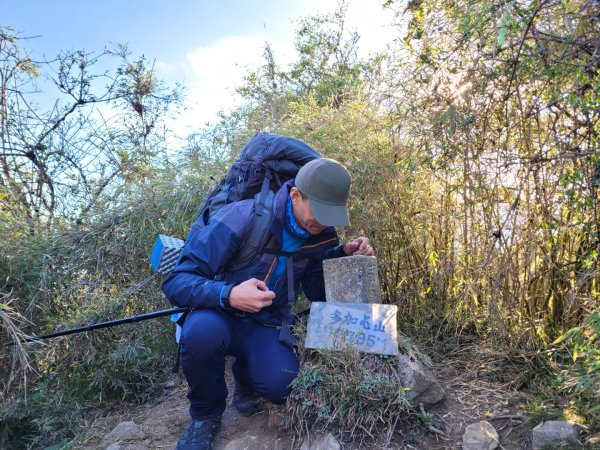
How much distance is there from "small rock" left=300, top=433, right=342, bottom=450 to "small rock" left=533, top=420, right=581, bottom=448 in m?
0.85

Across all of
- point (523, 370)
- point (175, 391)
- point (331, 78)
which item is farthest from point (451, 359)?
point (331, 78)

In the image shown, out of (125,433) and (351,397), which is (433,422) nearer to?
(351,397)

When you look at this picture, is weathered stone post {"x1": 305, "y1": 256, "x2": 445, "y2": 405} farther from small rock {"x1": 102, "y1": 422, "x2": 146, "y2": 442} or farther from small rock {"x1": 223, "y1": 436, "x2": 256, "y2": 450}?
small rock {"x1": 102, "y1": 422, "x2": 146, "y2": 442}

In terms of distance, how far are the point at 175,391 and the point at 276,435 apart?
1322mm

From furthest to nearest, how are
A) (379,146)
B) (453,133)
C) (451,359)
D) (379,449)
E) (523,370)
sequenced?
(379,146) < (451,359) < (523,370) < (453,133) < (379,449)

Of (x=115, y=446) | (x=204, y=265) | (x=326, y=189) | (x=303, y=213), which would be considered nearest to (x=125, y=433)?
(x=115, y=446)

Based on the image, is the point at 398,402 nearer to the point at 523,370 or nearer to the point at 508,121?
the point at 523,370

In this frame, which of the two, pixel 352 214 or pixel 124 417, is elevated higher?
pixel 352 214

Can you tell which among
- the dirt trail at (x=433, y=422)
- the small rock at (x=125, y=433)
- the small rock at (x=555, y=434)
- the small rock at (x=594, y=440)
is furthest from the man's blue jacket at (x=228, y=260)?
the small rock at (x=594, y=440)

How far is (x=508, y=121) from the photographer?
9.16 feet

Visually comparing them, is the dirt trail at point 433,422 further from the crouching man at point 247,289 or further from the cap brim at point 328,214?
the cap brim at point 328,214

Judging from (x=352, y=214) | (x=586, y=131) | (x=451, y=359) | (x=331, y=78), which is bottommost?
(x=451, y=359)

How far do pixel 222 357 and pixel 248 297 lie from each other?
0.40 m

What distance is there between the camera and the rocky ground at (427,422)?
263cm
